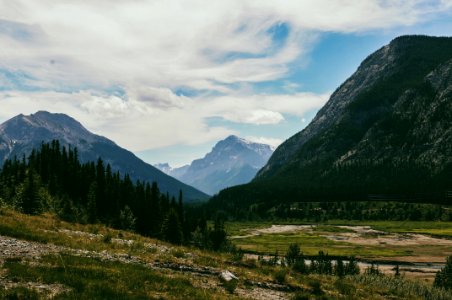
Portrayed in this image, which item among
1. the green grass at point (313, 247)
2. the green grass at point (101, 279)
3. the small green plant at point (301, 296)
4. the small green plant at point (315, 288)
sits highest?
the green grass at point (101, 279)

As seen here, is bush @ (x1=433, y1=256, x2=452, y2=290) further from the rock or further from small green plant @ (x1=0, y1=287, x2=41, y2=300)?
small green plant @ (x1=0, y1=287, x2=41, y2=300)

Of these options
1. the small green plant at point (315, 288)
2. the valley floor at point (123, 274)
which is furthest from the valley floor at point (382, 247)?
the valley floor at point (123, 274)

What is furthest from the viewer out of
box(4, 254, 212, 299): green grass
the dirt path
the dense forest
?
the dense forest

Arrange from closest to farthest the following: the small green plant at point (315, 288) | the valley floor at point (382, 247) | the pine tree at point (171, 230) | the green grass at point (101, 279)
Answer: the green grass at point (101, 279) < the small green plant at point (315, 288) < the pine tree at point (171, 230) < the valley floor at point (382, 247)

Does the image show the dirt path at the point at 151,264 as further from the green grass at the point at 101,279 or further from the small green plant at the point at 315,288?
the small green plant at the point at 315,288

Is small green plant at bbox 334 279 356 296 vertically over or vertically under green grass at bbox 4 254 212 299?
under

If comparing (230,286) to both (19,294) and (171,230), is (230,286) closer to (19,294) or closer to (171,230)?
(19,294)

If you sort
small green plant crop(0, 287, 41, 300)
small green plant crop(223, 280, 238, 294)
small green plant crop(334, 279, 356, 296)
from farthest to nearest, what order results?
small green plant crop(334, 279, 356, 296) → small green plant crop(223, 280, 238, 294) → small green plant crop(0, 287, 41, 300)

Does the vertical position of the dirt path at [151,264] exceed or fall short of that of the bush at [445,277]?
it exceeds it

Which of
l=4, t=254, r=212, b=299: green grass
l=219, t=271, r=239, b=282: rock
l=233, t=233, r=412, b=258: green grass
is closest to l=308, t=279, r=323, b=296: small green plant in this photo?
l=219, t=271, r=239, b=282: rock

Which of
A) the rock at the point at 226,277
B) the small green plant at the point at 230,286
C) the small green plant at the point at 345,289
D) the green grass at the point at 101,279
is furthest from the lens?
the small green plant at the point at 345,289

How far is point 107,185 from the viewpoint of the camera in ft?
364

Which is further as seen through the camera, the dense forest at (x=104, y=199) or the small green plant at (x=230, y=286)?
the dense forest at (x=104, y=199)

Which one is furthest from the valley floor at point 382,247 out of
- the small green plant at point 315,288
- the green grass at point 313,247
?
the small green plant at point 315,288
